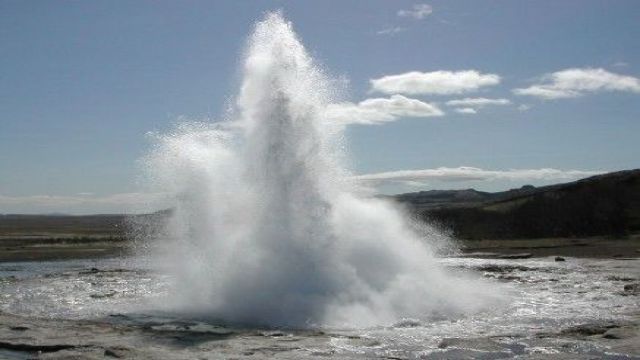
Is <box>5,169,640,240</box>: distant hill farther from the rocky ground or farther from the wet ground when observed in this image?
the rocky ground

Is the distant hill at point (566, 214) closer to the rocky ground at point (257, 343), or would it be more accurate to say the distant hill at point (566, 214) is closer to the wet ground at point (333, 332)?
the wet ground at point (333, 332)

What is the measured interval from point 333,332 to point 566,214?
5094 cm

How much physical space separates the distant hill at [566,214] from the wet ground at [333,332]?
36.8 m

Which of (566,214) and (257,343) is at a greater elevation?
(566,214)

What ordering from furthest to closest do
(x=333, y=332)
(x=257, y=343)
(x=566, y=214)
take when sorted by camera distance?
(x=566, y=214)
(x=333, y=332)
(x=257, y=343)

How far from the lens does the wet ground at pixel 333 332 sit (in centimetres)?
1266

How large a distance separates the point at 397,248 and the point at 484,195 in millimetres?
177052

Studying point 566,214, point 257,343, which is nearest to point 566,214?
point 566,214

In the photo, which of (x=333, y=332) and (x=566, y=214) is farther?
(x=566, y=214)

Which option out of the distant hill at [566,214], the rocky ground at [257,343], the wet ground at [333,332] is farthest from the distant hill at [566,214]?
the rocky ground at [257,343]

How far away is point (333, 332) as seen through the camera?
48.9ft

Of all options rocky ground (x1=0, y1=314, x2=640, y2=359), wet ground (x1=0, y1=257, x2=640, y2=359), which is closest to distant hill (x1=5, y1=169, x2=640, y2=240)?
wet ground (x1=0, y1=257, x2=640, y2=359)

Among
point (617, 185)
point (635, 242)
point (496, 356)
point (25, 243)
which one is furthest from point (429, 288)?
point (25, 243)

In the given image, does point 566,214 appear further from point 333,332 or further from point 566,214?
point 333,332
